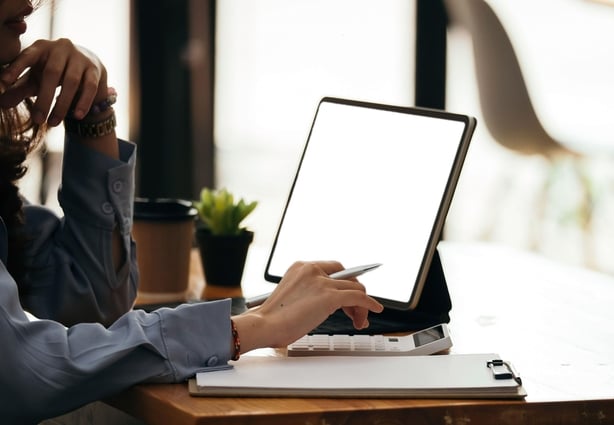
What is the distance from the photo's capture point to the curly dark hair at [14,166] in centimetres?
152

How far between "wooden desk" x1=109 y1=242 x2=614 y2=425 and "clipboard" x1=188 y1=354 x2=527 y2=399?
0.05ft

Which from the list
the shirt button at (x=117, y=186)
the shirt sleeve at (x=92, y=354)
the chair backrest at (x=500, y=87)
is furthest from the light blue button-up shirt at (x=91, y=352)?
the chair backrest at (x=500, y=87)

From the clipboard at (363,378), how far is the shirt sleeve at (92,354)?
0.04m

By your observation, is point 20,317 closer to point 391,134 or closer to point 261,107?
point 391,134

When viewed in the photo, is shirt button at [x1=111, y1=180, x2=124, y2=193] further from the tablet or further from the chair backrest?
the chair backrest

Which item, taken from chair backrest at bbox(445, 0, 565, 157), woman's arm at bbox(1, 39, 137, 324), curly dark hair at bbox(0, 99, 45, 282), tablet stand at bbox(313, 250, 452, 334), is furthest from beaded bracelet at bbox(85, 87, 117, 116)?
chair backrest at bbox(445, 0, 565, 157)

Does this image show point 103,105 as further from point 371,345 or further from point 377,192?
point 371,345

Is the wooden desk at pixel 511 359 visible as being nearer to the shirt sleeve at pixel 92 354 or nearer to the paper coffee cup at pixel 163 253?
the shirt sleeve at pixel 92 354

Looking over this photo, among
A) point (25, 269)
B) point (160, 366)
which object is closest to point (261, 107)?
point (25, 269)

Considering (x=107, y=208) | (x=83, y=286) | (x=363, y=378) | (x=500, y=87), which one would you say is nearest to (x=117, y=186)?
(x=107, y=208)

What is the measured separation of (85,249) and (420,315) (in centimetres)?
51

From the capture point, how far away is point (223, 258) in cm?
166

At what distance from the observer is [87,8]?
10.1 ft

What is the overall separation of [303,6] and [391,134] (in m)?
1.93
